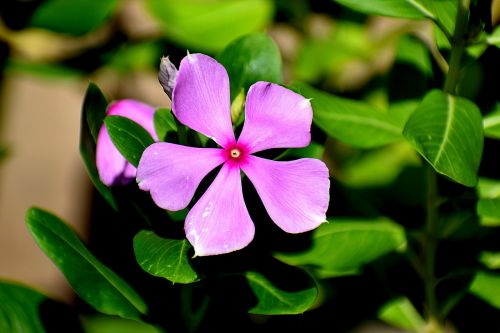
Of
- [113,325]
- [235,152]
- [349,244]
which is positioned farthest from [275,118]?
[113,325]

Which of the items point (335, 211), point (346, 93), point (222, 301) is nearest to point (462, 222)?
point (335, 211)

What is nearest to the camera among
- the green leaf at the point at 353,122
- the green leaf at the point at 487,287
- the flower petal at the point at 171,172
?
the flower petal at the point at 171,172

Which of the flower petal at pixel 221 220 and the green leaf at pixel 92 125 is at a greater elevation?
the green leaf at pixel 92 125

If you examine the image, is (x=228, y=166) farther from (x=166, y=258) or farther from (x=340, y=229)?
(x=340, y=229)

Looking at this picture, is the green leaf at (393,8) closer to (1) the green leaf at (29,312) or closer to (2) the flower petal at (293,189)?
(2) the flower petal at (293,189)

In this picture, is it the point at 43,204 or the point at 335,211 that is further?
the point at 43,204

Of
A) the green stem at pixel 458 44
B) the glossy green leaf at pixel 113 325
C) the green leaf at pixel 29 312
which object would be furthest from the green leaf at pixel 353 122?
the glossy green leaf at pixel 113 325

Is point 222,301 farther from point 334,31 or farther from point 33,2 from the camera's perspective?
point 334,31
